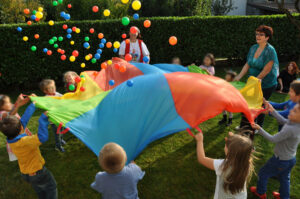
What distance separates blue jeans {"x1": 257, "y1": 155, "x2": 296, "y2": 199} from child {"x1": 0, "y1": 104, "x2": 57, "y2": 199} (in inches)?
101

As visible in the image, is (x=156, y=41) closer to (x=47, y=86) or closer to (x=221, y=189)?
(x=47, y=86)

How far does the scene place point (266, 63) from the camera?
3.95m

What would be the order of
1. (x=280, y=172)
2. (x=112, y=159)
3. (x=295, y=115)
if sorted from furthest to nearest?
1. (x=280, y=172)
2. (x=295, y=115)
3. (x=112, y=159)

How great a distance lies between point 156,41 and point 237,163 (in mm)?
6859

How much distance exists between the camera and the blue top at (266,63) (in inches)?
154

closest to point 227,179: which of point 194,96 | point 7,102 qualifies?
point 194,96

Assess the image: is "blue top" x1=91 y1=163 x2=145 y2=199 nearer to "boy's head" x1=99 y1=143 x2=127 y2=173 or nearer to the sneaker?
"boy's head" x1=99 y1=143 x2=127 y2=173

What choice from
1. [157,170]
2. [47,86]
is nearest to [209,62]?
[157,170]

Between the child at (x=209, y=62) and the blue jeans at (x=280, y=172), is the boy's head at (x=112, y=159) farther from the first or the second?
the child at (x=209, y=62)

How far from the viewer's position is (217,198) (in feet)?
7.67

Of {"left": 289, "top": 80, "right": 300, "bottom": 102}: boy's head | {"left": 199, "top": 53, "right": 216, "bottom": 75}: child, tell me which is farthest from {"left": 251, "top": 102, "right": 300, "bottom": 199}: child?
{"left": 199, "top": 53, "right": 216, "bottom": 75}: child

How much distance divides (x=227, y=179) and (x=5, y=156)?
12.8ft

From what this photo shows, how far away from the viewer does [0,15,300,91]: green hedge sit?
6.99 m

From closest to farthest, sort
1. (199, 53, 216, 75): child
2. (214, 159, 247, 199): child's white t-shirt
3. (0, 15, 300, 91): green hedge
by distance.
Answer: (214, 159, 247, 199): child's white t-shirt, (199, 53, 216, 75): child, (0, 15, 300, 91): green hedge
